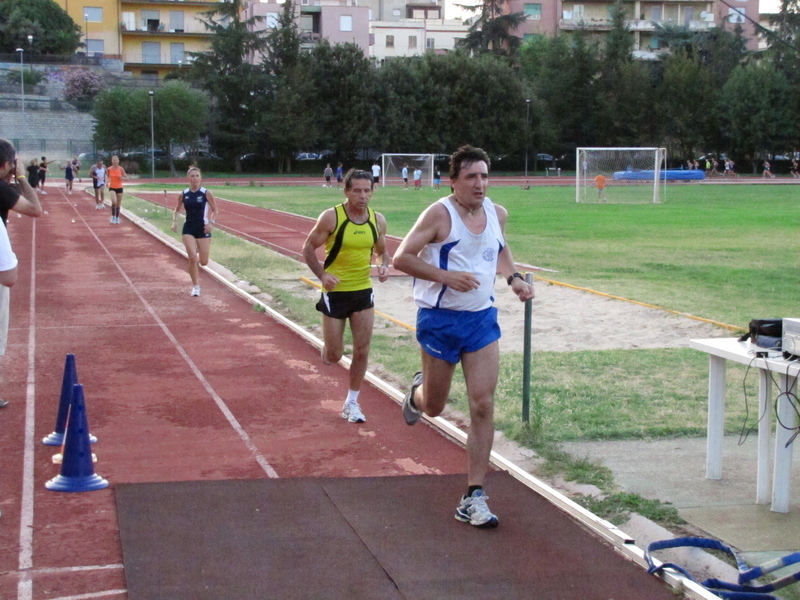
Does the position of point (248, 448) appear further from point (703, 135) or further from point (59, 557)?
point (703, 135)

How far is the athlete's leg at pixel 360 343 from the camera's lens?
24.9ft

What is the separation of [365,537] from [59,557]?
156 centimetres

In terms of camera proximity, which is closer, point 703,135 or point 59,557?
point 59,557

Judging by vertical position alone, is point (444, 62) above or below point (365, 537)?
above

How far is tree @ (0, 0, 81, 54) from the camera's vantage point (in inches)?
3497

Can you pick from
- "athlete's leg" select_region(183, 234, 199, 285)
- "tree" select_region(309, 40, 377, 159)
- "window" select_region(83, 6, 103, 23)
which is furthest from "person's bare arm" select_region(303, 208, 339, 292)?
"window" select_region(83, 6, 103, 23)

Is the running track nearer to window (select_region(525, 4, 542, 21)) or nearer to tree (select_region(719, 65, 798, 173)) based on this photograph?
tree (select_region(719, 65, 798, 173))

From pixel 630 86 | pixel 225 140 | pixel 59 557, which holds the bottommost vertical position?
pixel 59 557

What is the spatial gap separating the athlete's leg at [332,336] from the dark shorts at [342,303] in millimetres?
72

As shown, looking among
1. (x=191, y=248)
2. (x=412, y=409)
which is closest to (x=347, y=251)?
(x=412, y=409)

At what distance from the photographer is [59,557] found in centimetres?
487

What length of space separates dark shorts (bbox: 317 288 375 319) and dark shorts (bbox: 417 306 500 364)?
2.14 m

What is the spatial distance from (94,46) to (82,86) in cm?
1717

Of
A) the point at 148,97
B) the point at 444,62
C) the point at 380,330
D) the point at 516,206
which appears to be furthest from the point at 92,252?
the point at 444,62
